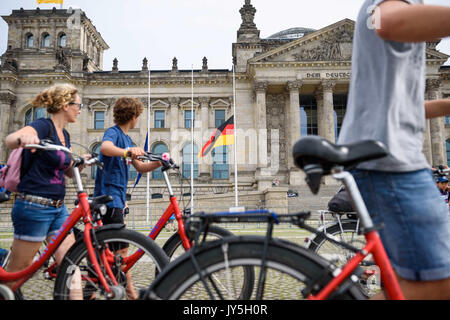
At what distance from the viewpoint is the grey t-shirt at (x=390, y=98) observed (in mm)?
1754

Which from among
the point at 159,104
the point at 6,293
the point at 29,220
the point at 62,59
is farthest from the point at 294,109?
the point at 6,293

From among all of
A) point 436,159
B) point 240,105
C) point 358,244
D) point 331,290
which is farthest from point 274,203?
point 331,290

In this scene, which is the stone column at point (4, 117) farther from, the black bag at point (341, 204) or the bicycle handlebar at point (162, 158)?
the black bag at point (341, 204)

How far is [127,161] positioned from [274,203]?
23.4 m

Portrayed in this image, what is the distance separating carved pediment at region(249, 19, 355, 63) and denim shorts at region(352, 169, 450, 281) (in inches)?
1452

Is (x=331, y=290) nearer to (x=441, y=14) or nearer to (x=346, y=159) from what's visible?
(x=346, y=159)

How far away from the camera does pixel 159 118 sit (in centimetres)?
4094

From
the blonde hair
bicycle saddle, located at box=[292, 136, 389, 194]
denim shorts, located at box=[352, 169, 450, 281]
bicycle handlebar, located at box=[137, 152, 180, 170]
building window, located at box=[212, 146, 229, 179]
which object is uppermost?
building window, located at box=[212, 146, 229, 179]

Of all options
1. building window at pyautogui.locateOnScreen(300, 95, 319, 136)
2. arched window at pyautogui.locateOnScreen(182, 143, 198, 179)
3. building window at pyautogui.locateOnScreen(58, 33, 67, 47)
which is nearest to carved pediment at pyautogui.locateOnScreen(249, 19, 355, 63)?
building window at pyautogui.locateOnScreen(300, 95, 319, 136)

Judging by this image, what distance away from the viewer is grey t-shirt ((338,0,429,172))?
1754mm

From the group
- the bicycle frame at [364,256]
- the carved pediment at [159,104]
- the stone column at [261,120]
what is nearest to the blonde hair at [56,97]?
the bicycle frame at [364,256]

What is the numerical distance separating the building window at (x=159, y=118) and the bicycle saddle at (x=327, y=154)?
39979 millimetres

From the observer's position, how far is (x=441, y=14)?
1.56 m

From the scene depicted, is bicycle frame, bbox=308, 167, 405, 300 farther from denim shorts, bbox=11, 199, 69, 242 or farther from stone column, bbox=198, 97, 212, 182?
stone column, bbox=198, 97, 212, 182
